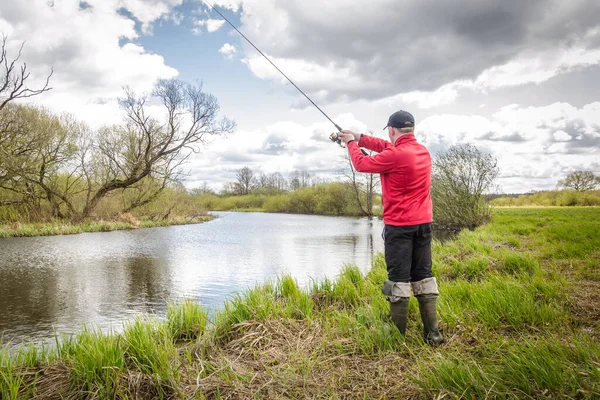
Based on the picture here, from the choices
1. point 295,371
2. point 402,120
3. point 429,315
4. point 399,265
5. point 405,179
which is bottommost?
point 295,371

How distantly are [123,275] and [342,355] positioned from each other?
7.10 metres

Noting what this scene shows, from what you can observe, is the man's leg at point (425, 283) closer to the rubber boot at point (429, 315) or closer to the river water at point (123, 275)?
the rubber boot at point (429, 315)

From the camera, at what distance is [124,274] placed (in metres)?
8.41

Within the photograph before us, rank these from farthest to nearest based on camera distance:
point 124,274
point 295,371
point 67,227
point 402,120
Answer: point 67,227, point 124,274, point 402,120, point 295,371

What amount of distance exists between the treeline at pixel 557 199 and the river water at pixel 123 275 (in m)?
17.4

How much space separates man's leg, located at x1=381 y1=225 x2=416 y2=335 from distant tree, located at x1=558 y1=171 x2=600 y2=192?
37232 millimetres

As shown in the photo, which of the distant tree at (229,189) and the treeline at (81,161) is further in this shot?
the distant tree at (229,189)

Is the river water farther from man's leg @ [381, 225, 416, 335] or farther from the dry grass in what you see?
man's leg @ [381, 225, 416, 335]

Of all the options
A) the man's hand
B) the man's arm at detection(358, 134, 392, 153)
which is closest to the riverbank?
the man's hand

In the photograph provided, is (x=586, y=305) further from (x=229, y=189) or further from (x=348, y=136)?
(x=229, y=189)

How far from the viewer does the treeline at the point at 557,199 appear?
1053 inches

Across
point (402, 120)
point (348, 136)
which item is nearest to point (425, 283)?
point (402, 120)

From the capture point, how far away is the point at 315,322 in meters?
3.80

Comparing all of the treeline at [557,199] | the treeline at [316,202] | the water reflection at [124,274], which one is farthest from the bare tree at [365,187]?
the water reflection at [124,274]
